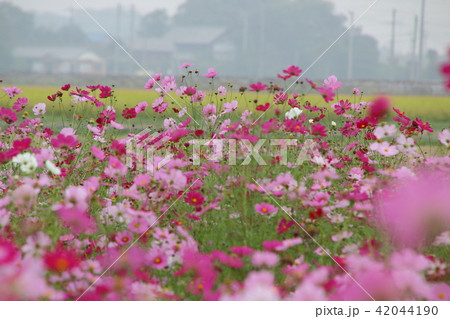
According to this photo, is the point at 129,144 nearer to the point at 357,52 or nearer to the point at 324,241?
the point at 324,241

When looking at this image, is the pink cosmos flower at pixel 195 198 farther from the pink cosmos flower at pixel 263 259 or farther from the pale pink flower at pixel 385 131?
the pale pink flower at pixel 385 131

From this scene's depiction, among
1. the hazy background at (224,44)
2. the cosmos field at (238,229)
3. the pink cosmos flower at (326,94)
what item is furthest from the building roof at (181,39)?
the pink cosmos flower at (326,94)

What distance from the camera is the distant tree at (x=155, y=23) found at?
28.6 meters

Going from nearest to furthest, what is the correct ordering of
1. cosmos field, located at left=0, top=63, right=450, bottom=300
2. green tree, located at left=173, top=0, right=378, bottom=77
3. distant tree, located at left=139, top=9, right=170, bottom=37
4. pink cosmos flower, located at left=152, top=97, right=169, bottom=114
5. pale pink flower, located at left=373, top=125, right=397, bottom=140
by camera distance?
cosmos field, located at left=0, top=63, right=450, bottom=300 < pale pink flower, located at left=373, top=125, right=397, bottom=140 < pink cosmos flower, located at left=152, top=97, right=169, bottom=114 < green tree, located at left=173, top=0, right=378, bottom=77 < distant tree, located at left=139, top=9, right=170, bottom=37

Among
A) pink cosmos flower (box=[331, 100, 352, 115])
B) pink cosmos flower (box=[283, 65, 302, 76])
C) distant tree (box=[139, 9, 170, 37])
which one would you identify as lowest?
pink cosmos flower (box=[331, 100, 352, 115])

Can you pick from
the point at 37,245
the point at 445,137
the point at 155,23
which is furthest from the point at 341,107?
the point at 155,23

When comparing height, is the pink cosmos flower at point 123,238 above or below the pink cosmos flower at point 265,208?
below

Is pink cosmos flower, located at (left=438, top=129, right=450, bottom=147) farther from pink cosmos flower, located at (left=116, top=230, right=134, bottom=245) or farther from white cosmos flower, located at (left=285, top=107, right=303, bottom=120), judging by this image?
pink cosmos flower, located at (left=116, top=230, right=134, bottom=245)

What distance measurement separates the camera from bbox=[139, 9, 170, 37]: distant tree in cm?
2862

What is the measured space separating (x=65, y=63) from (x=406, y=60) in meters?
19.0

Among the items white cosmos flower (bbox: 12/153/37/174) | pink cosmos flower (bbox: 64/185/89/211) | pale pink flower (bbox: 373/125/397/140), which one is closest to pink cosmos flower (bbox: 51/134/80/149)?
white cosmos flower (bbox: 12/153/37/174)

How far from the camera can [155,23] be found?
95.4ft

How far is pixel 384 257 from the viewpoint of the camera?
1480 mm

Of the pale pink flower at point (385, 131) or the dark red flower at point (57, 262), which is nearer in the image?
the dark red flower at point (57, 262)
